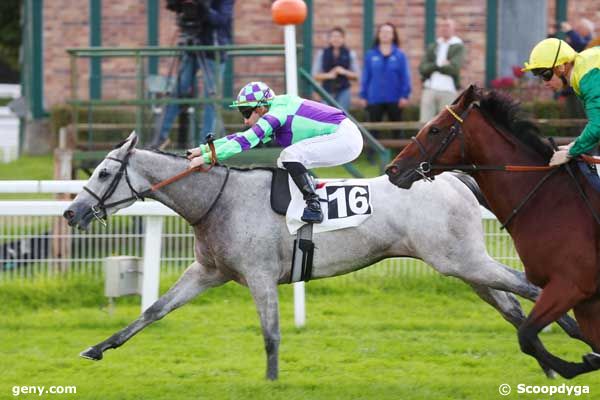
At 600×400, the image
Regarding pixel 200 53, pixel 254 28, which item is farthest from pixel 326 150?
pixel 254 28

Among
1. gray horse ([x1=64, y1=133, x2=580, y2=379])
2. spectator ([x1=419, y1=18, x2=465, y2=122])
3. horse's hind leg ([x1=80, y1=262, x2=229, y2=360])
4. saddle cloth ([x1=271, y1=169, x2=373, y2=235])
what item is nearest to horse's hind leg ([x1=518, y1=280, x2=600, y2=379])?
gray horse ([x1=64, y1=133, x2=580, y2=379])

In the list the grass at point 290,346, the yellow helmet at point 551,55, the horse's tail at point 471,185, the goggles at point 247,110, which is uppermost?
the yellow helmet at point 551,55

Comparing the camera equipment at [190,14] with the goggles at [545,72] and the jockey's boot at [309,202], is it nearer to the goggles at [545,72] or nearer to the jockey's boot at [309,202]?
the jockey's boot at [309,202]

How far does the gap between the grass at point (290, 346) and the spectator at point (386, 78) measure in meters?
3.84

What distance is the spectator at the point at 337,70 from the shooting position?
13000mm

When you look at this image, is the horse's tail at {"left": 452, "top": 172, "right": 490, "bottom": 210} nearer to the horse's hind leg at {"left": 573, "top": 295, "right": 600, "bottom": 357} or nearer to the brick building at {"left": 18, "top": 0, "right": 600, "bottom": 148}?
the horse's hind leg at {"left": 573, "top": 295, "right": 600, "bottom": 357}

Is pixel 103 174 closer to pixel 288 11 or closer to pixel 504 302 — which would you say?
pixel 288 11

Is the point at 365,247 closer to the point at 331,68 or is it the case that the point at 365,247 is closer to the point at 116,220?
the point at 116,220

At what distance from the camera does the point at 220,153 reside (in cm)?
661

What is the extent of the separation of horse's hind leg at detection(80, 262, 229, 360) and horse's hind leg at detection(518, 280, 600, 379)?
1.86 m

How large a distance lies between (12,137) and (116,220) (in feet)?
36.8

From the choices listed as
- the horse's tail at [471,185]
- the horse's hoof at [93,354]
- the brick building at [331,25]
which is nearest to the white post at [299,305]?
the horse's tail at [471,185]

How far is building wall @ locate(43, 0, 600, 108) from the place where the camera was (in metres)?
15.4

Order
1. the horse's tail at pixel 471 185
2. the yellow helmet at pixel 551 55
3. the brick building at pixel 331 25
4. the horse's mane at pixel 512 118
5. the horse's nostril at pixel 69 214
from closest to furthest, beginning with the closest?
1. the yellow helmet at pixel 551 55
2. the horse's mane at pixel 512 118
3. the horse's nostril at pixel 69 214
4. the horse's tail at pixel 471 185
5. the brick building at pixel 331 25
